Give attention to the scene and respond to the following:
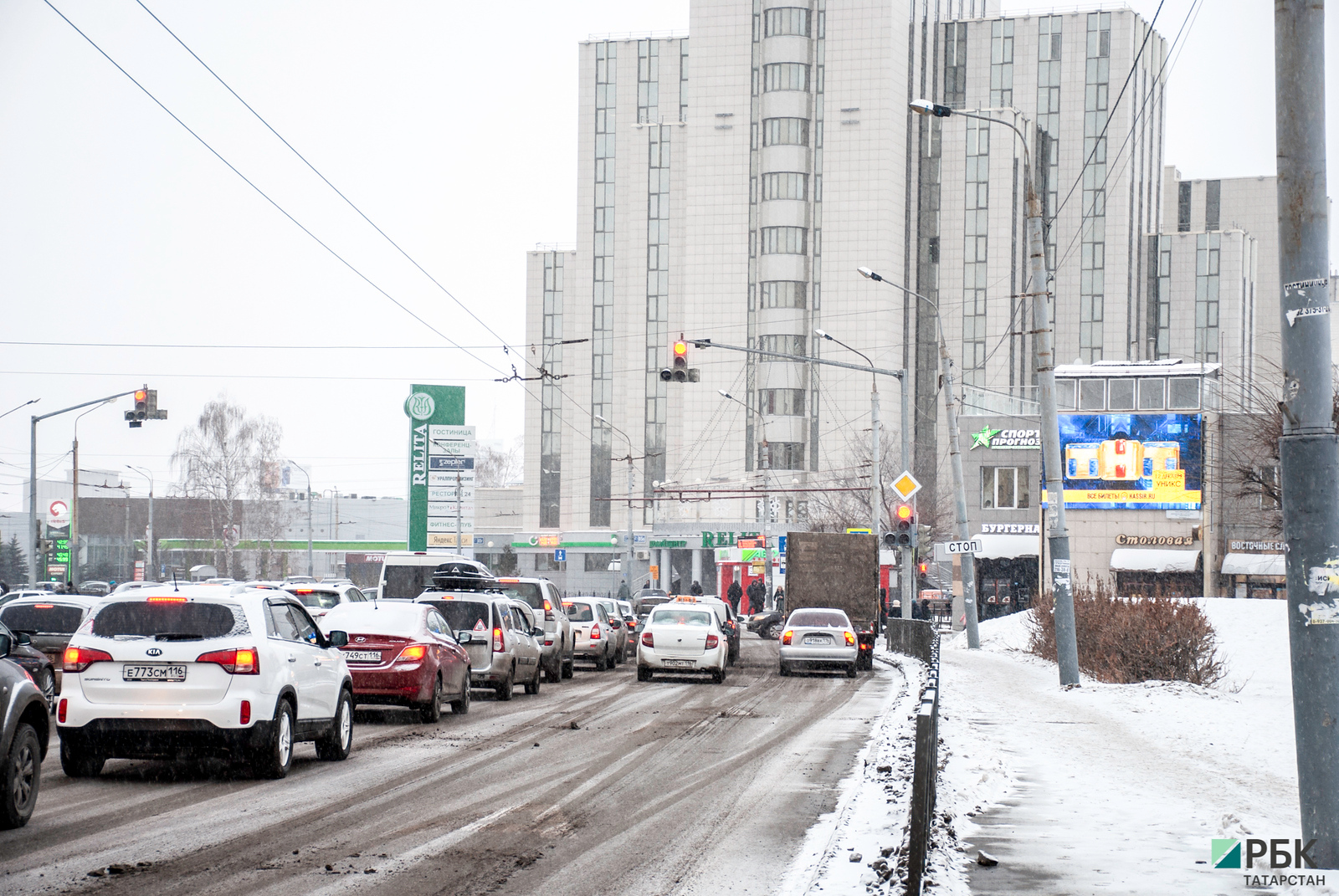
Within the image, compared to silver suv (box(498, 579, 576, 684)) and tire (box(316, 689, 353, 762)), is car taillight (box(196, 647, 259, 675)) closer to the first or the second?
tire (box(316, 689, 353, 762))

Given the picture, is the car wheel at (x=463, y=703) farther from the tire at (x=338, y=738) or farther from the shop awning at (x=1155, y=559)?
the shop awning at (x=1155, y=559)

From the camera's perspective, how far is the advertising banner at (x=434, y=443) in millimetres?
52062

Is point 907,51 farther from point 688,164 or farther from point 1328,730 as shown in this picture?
point 1328,730

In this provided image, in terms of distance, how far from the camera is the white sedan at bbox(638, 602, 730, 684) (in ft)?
86.2

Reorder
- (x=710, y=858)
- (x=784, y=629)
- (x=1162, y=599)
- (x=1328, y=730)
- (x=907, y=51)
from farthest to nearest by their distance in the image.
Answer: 1. (x=907, y=51)
2. (x=784, y=629)
3. (x=1162, y=599)
4. (x=710, y=858)
5. (x=1328, y=730)

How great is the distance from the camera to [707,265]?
103 metres

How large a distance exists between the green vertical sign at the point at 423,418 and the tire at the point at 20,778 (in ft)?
139

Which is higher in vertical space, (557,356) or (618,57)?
(618,57)

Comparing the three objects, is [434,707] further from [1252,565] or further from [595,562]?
[595,562]

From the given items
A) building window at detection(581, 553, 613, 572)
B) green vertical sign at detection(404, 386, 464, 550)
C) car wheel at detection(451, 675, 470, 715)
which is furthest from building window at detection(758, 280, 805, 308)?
car wheel at detection(451, 675, 470, 715)

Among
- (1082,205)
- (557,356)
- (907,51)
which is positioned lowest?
(557,356)

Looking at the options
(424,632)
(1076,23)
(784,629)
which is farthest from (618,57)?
(424,632)

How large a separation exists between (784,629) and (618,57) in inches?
3843

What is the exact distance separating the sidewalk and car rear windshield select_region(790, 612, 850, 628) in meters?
4.98
